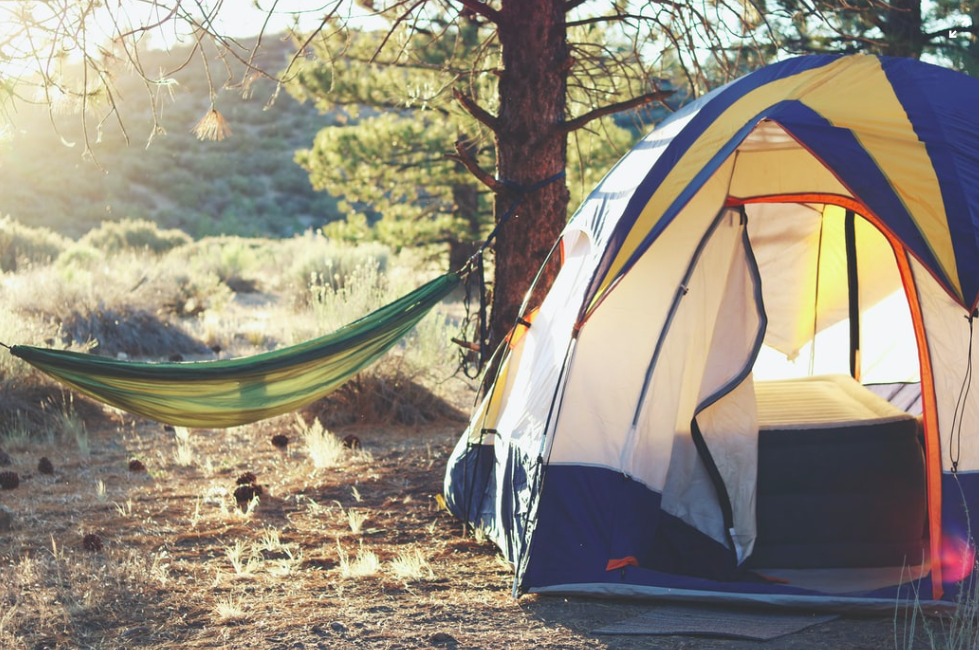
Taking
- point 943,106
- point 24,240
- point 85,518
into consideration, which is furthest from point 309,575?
point 24,240

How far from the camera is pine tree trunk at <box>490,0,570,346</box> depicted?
195 inches

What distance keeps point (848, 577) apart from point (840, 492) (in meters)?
0.42

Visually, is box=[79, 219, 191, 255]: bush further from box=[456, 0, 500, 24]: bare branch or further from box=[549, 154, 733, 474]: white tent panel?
box=[549, 154, 733, 474]: white tent panel

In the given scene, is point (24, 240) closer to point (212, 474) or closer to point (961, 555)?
point (212, 474)

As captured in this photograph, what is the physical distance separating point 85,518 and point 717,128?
3.40m

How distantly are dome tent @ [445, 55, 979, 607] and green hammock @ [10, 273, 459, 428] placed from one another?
58 centimetres

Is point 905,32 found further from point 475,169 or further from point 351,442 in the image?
point 351,442

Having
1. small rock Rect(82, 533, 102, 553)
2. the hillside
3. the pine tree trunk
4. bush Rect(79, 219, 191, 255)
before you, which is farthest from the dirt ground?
the hillside

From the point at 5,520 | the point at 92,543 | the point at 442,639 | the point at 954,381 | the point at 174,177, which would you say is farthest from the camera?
the point at 174,177

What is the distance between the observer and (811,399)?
450 centimetres

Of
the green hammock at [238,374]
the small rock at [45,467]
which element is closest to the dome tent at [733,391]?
the green hammock at [238,374]

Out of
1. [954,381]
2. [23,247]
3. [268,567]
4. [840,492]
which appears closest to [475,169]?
[268,567]

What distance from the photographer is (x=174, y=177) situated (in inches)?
1156

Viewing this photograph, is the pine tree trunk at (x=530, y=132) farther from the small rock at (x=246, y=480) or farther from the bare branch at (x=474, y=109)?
the small rock at (x=246, y=480)
